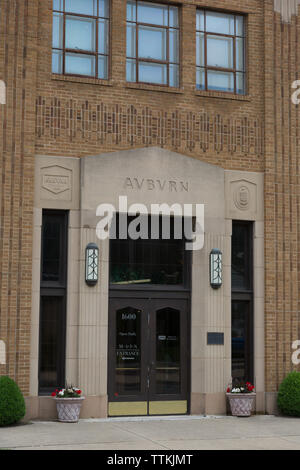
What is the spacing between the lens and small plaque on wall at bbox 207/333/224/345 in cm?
1588

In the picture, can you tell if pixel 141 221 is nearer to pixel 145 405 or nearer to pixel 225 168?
pixel 225 168

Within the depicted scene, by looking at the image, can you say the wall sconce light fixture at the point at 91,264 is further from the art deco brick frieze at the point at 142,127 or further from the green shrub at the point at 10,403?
the green shrub at the point at 10,403

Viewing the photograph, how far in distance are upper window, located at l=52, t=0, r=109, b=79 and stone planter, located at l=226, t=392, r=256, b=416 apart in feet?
24.7

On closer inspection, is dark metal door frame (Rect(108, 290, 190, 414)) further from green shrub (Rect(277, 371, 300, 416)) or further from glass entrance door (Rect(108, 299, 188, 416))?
green shrub (Rect(277, 371, 300, 416))

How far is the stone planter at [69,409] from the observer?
1431cm

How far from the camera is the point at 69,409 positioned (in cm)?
1434

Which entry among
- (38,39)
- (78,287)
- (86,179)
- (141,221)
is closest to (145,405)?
(78,287)

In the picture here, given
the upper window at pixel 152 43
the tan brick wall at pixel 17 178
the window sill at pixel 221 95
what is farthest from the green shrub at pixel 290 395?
the upper window at pixel 152 43

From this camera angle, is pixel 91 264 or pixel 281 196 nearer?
pixel 91 264

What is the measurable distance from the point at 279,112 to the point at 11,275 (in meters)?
7.34

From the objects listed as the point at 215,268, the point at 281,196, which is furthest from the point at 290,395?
the point at 281,196

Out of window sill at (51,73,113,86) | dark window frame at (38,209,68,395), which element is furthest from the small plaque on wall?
window sill at (51,73,113,86)

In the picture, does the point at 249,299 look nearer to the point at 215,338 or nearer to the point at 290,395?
the point at 215,338

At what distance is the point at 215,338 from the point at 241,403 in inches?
58.9
